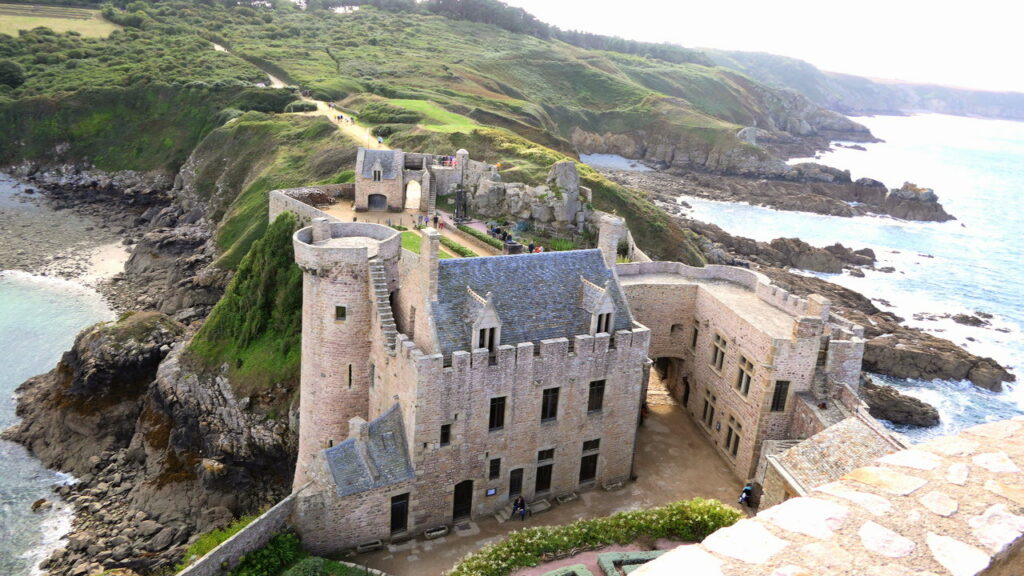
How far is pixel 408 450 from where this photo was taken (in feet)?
98.8

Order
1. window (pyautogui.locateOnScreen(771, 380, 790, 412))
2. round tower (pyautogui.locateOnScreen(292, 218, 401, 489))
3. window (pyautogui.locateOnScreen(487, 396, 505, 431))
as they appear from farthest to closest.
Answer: window (pyautogui.locateOnScreen(771, 380, 790, 412)) < round tower (pyautogui.locateOnScreen(292, 218, 401, 489)) < window (pyautogui.locateOnScreen(487, 396, 505, 431))

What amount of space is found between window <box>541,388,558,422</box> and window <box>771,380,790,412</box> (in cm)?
1025

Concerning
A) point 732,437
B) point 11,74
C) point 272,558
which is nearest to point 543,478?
point 732,437

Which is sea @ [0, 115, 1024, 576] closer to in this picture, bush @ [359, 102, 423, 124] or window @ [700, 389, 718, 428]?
window @ [700, 389, 718, 428]

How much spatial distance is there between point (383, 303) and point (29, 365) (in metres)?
44.1

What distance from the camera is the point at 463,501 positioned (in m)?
31.9

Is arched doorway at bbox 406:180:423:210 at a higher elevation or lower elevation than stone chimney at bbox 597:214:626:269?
lower

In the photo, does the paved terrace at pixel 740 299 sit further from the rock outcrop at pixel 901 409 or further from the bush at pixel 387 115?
the bush at pixel 387 115

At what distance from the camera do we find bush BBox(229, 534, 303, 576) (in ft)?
86.8

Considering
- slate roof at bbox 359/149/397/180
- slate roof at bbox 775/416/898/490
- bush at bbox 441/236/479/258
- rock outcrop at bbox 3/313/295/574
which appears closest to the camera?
slate roof at bbox 775/416/898/490

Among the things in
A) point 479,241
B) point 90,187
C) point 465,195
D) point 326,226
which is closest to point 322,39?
point 90,187

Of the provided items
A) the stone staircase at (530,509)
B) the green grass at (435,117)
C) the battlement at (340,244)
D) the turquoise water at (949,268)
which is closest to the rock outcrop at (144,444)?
the battlement at (340,244)

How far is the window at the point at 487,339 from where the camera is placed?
99.2ft

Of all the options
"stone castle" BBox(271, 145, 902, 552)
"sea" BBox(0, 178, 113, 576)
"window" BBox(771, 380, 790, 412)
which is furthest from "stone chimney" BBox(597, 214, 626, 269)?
"sea" BBox(0, 178, 113, 576)
